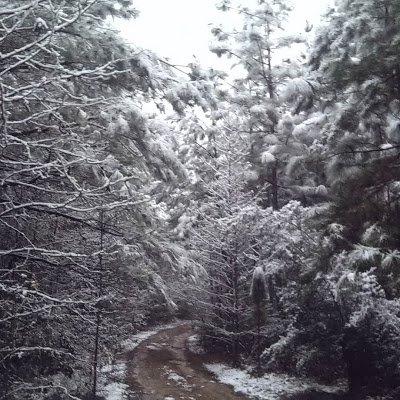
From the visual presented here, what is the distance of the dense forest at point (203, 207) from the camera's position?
4812mm

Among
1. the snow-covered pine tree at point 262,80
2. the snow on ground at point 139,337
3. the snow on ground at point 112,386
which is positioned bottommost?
the snow on ground at point 139,337

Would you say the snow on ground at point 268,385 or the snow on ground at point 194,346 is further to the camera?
the snow on ground at point 194,346

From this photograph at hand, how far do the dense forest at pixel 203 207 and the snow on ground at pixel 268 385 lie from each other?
0.50m

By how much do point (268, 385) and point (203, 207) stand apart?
9.97 meters

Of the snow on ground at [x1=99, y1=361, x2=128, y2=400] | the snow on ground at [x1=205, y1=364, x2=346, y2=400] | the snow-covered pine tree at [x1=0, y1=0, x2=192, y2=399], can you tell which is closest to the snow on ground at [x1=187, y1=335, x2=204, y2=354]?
the snow on ground at [x1=205, y1=364, x2=346, y2=400]

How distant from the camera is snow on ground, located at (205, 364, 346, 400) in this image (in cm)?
1197

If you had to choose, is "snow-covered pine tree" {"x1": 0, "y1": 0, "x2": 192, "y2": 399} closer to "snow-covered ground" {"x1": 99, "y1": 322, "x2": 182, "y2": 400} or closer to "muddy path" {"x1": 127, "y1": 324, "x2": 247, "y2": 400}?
"snow-covered ground" {"x1": 99, "y1": 322, "x2": 182, "y2": 400}

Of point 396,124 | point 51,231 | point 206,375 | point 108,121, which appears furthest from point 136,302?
point 396,124

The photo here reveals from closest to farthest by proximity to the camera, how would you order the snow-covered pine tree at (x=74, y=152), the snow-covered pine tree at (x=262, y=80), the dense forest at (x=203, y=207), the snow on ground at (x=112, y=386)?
the dense forest at (x=203, y=207)
the snow-covered pine tree at (x=74, y=152)
the snow on ground at (x=112, y=386)
the snow-covered pine tree at (x=262, y=80)

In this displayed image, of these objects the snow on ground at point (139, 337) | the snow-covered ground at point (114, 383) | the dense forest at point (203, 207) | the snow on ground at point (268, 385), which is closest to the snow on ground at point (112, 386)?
the snow-covered ground at point (114, 383)

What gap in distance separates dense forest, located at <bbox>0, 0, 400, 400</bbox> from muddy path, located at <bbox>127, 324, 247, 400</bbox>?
1.63 m

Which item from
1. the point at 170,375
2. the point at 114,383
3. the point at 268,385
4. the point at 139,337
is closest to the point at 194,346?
the point at 139,337

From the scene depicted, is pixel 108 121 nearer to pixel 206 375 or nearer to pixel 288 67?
pixel 206 375

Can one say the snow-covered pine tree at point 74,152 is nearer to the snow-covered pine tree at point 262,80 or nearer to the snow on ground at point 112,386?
the snow on ground at point 112,386
